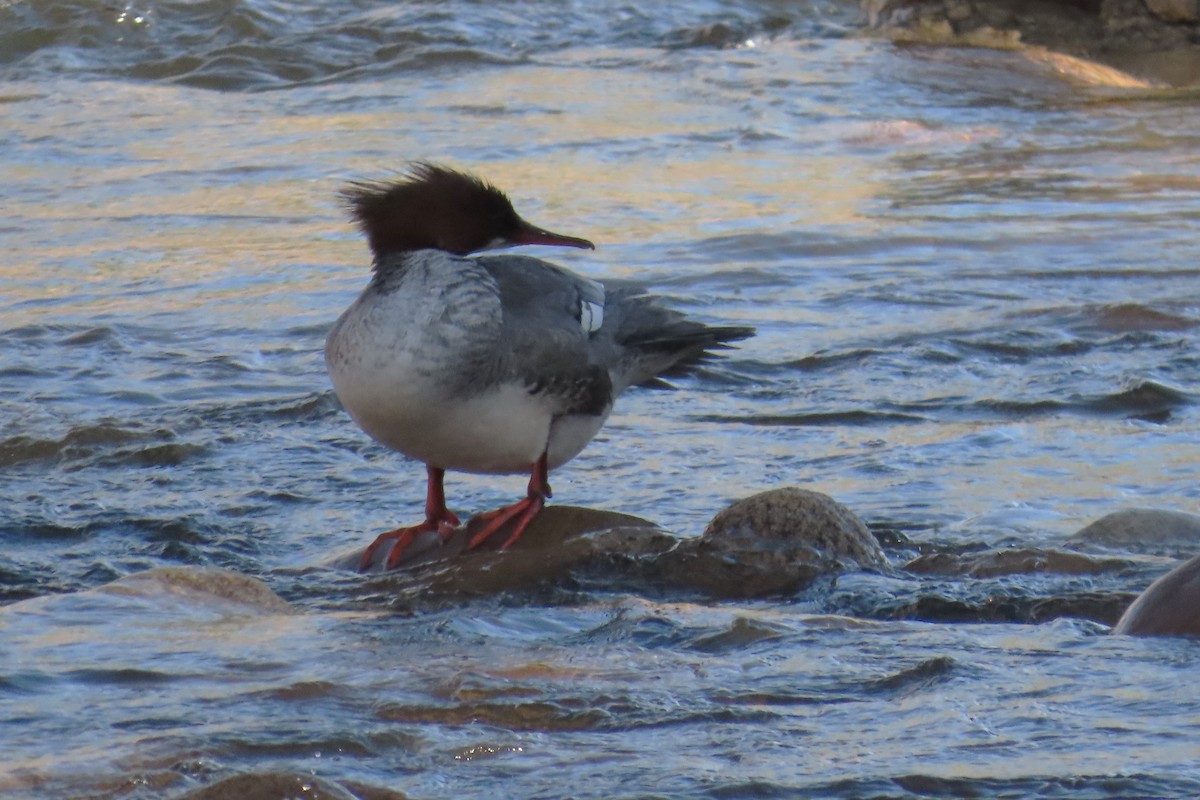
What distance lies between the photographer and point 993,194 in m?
8.83

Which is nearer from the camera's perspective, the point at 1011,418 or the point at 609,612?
the point at 609,612

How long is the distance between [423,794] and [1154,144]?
838 cm

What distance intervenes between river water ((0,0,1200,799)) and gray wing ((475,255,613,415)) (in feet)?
1.31

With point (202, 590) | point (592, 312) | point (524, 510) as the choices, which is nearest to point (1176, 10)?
point (592, 312)

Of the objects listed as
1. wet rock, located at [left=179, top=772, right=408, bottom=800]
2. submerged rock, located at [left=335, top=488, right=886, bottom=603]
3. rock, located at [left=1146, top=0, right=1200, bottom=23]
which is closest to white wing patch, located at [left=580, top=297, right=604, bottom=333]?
submerged rock, located at [left=335, top=488, right=886, bottom=603]

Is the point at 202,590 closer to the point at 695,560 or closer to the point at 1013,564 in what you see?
the point at 695,560

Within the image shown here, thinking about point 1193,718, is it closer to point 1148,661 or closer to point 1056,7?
point 1148,661

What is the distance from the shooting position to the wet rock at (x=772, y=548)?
3969mm

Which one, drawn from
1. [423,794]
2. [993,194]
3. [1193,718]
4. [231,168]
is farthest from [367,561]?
[231,168]

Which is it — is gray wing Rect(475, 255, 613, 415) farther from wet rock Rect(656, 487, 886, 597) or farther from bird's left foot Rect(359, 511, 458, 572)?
wet rock Rect(656, 487, 886, 597)

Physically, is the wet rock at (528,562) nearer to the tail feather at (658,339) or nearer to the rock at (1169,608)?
the tail feather at (658,339)

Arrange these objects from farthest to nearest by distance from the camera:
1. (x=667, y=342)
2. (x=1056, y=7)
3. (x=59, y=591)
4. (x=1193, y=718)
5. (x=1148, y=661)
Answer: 1. (x=1056, y=7)
2. (x=667, y=342)
3. (x=59, y=591)
4. (x=1148, y=661)
5. (x=1193, y=718)

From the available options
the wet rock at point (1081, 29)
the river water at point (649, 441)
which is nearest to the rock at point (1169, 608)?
the river water at point (649, 441)

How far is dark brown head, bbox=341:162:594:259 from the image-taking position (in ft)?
14.7
